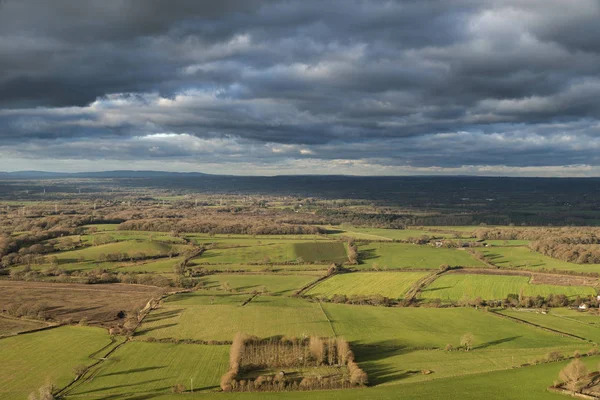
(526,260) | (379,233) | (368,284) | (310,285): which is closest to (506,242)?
(526,260)


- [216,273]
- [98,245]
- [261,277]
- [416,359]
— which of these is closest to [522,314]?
[416,359]

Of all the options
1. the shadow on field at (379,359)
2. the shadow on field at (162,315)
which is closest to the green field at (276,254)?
the shadow on field at (162,315)

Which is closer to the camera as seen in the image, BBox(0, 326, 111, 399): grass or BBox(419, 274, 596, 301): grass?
BBox(0, 326, 111, 399): grass

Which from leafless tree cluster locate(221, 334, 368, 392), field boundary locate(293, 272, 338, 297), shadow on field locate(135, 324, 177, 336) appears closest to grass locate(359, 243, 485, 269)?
field boundary locate(293, 272, 338, 297)

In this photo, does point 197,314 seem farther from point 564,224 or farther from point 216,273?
point 564,224

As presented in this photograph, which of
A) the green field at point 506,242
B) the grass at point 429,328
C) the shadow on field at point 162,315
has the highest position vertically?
the green field at point 506,242

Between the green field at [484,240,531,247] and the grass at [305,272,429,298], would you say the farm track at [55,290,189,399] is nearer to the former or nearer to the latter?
the grass at [305,272,429,298]

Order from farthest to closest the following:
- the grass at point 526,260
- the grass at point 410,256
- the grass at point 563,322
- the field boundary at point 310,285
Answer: the grass at point 410,256 → the grass at point 526,260 → the field boundary at point 310,285 → the grass at point 563,322

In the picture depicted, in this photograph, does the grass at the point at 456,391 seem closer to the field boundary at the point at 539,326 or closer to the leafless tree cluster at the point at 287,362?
the leafless tree cluster at the point at 287,362
